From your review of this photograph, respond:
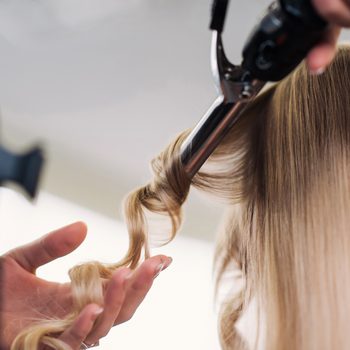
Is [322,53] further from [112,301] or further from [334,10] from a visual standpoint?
[112,301]

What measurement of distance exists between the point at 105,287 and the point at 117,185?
520 millimetres

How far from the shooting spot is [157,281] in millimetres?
1306

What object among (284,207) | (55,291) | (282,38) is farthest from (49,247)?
(282,38)

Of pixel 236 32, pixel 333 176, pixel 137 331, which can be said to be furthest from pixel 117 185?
pixel 333 176

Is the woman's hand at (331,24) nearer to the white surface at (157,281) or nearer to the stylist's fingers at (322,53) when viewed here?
the stylist's fingers at (322,53)

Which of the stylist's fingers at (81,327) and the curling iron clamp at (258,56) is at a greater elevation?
the curling iron clamp at (258,56)

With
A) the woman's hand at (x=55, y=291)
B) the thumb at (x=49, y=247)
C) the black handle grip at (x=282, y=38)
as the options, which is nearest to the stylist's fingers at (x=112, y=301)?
the woman's hand at (x=55, y=291)

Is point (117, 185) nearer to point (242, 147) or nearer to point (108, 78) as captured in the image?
point (108, 78)

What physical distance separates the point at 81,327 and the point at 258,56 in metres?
0.40

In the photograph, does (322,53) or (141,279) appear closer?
(322,53)

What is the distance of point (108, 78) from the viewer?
1298mm

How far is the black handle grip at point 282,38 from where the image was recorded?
0.54 meters

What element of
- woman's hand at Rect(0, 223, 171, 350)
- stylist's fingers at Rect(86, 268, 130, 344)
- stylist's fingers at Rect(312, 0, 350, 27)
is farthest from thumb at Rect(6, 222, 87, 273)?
stylist's fingers at Rect(312, 0, 350, 27)

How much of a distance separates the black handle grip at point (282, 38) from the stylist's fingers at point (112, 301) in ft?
1.07
